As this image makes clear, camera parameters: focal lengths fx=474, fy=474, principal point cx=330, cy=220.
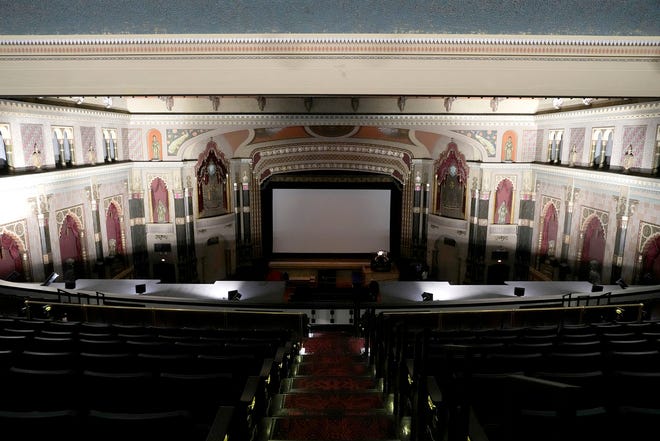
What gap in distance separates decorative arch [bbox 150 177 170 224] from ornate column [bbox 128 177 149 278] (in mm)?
336

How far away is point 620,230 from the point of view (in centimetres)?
Result: 1116

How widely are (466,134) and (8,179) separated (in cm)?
1243

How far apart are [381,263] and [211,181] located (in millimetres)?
7113

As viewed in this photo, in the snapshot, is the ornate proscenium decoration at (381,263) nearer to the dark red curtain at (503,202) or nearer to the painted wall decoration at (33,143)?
the dark red curtain at (503,202)

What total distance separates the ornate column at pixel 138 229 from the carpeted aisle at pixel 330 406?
→ 428 inches

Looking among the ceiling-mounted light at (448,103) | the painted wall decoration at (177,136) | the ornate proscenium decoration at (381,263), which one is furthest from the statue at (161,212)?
the ceiling-mounted light at (448,103)

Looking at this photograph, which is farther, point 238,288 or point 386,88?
point 238,288

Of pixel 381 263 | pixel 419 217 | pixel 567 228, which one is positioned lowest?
pixel 381 263

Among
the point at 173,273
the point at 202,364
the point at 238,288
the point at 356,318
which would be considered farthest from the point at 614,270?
the point at 173,273

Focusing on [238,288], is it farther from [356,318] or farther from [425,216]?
[425,216]

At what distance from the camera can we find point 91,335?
4.43 metres

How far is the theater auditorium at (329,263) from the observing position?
9.90 feet

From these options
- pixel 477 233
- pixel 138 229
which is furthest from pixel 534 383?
pixel 138 229

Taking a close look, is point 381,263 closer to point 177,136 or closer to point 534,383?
point 177,136
